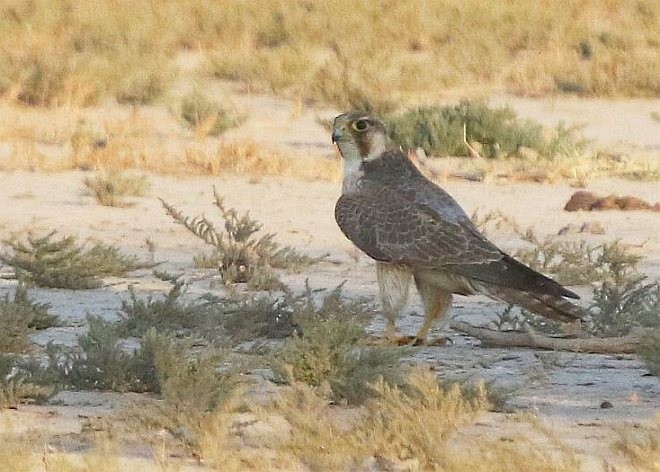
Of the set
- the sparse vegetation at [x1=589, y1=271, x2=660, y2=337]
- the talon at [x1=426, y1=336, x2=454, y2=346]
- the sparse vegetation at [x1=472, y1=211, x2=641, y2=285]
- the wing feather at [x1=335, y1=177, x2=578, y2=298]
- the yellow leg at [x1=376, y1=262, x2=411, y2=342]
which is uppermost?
the wing feather at [x1=335, y1=177, x2=578, y2=298]

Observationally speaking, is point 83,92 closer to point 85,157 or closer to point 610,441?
point 85,157

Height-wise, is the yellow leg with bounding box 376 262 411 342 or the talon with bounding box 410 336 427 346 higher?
the yellow leg with bounding box 376 262 411 342

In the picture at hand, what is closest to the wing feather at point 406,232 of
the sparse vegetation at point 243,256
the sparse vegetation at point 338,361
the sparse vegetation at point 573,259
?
the sparse vegetation at point 338,361

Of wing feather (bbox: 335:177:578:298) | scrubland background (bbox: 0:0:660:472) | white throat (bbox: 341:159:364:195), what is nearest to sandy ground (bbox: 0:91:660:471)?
scrubland background (bbox: 0:0:660:472)

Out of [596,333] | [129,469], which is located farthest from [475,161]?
[129,469]

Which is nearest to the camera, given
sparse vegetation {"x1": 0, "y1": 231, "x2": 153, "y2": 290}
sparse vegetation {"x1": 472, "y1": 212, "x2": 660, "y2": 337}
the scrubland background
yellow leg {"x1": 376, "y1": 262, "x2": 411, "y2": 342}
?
the scrubland background

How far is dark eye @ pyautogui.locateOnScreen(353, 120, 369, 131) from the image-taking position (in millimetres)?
8227

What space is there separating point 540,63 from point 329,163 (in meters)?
8.16

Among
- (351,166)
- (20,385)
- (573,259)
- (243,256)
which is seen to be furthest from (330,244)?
(20,385)

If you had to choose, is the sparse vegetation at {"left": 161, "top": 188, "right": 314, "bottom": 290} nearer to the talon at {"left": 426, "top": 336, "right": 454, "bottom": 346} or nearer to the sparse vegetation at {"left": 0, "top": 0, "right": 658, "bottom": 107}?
the talon at {"left": 426, "top": 336, "right": 454, "bottom": 346}

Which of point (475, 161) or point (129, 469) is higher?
point (129, 469)

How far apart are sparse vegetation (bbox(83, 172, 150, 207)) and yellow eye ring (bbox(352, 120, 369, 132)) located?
4.21 meters

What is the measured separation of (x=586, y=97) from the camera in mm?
19625

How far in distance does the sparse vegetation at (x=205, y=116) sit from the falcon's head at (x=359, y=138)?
733 cm
